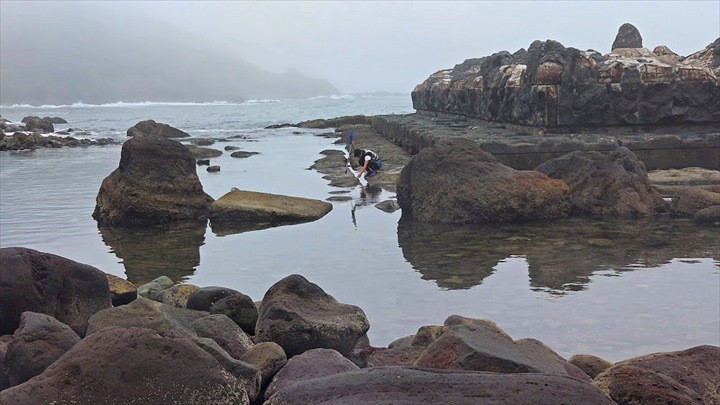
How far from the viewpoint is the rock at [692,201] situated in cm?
1042

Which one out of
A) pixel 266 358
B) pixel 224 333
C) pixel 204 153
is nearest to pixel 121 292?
pixel 224 333

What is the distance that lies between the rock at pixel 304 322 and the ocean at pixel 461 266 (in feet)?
1.96

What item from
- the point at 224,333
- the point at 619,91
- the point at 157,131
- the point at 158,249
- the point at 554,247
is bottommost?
the point at 157,131

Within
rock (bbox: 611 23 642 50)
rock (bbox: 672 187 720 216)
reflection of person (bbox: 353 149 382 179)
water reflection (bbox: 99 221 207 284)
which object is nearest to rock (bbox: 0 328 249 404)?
water reflection (bbox: 99 221 207 284)

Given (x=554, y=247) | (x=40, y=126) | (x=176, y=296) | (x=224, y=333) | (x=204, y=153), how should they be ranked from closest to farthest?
(x=224, y=333)
(x=176, y=296)
(x=554, y=247)
(x=204, y=153)
(x=40, y=126)

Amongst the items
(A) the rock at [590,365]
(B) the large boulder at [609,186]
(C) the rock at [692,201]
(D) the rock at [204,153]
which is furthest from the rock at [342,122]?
(A) the rock at [590,365]

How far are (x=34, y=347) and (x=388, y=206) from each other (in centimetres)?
807

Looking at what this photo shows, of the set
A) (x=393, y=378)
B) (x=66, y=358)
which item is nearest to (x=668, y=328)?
(x=393, y=378)

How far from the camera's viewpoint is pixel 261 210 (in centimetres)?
1087

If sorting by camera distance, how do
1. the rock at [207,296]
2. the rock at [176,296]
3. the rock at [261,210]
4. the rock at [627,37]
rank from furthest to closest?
1. the rock at [627,37]
2. the rock at [261,210]
3. the rock at [176,296]
4. the rock at [207,296]

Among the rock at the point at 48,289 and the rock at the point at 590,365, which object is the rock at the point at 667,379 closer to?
the rock at the point at 590,365

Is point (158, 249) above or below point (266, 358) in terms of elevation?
below

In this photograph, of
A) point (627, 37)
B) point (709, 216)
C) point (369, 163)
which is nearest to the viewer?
point (709, 216)

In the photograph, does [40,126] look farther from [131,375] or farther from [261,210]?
[131,375]
